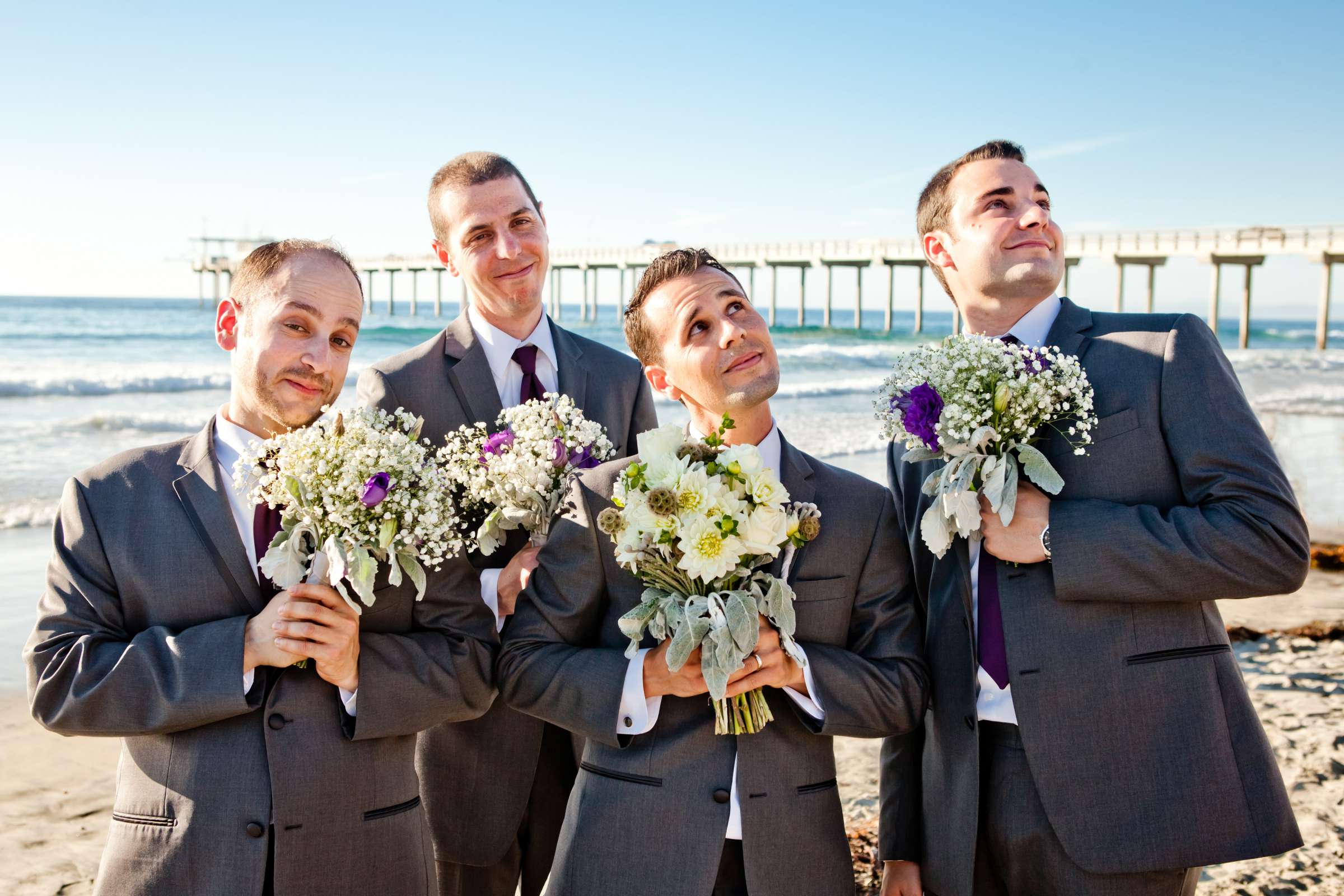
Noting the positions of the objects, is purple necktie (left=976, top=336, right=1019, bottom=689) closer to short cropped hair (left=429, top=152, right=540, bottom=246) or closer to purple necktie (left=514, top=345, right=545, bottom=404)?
purple necktie (left=514, top=345, right=545, bottom=404)

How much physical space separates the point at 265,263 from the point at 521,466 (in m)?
1.02

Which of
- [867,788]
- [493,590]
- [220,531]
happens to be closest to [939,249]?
[493,590]

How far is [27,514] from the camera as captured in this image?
36.2 feet

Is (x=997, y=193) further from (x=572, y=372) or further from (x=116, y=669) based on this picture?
(x=116, y=669)

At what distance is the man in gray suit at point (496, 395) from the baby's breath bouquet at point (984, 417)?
4.90 ft

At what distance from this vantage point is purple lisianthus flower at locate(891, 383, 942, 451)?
9.21ft

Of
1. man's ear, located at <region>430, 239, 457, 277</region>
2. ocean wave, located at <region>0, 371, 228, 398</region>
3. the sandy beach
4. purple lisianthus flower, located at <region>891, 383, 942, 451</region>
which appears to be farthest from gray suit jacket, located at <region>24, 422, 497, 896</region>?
ocean wave, located at <region>0, 371, 228, 398</region>

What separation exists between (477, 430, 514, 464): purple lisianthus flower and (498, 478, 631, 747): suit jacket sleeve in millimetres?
305

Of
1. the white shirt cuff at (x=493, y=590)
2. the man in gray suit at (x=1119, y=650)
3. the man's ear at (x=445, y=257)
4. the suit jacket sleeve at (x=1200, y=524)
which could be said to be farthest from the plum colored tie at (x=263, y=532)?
the suit jacket sleeve at (x=1200, y=524)

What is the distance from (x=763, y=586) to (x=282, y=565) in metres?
1.30

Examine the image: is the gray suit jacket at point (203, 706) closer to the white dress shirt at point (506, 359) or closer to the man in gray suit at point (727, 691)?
the man in gray suit at point (727, 691)

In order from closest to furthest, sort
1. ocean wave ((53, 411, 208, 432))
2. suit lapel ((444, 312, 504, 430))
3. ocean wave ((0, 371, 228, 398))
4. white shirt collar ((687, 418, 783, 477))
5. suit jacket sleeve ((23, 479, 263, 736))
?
suit jacket sleeve ((23, 479, 263, 736)), white shirt collar ((687, 418, 783, 477)), suit lapel ((444, 312, 504, 430)), ocean wave ((53, 411, 208, 432)), ocean wave ((0, 371, 228, 398))

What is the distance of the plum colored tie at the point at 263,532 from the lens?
291cm

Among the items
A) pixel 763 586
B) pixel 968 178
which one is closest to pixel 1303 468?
pixel 968 178
